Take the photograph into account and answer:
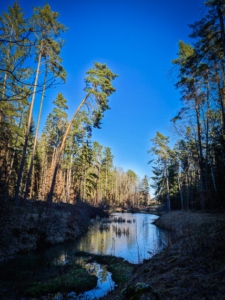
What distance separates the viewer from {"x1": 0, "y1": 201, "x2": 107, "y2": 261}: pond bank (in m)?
8.26

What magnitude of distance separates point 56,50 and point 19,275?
48.0 feet

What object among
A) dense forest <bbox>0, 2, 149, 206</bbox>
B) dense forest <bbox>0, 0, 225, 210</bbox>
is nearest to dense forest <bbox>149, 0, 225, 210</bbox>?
dense forest <bbox>0, 0, 225, 210</bbox>

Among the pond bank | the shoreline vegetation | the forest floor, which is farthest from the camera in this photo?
the pond bank

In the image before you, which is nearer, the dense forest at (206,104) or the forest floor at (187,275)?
the forest floor at (187,275)

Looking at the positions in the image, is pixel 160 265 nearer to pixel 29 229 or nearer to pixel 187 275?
pixel 187 275

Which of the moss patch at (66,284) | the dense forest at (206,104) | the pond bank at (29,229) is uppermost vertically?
the dense forest at (206,104)

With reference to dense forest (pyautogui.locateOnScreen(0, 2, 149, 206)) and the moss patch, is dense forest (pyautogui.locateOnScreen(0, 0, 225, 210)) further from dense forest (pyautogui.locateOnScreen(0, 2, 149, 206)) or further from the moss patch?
the moss patch

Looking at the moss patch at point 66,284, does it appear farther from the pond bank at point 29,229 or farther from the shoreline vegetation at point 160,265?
the pond bank at point 29,229

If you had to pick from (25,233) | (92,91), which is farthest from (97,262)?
(92,91)

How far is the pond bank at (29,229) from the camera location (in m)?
8.26

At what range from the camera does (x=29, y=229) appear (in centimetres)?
1037

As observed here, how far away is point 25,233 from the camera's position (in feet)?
32.7

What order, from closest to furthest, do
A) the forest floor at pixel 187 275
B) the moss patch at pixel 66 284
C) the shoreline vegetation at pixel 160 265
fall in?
the forest floor at pixel 187 275, the shoreline vegetation at pixel 160 265, the moss patch at pixel 66 284

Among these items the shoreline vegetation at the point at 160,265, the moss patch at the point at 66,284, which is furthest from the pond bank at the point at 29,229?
the moss patch at the point at 66,284
